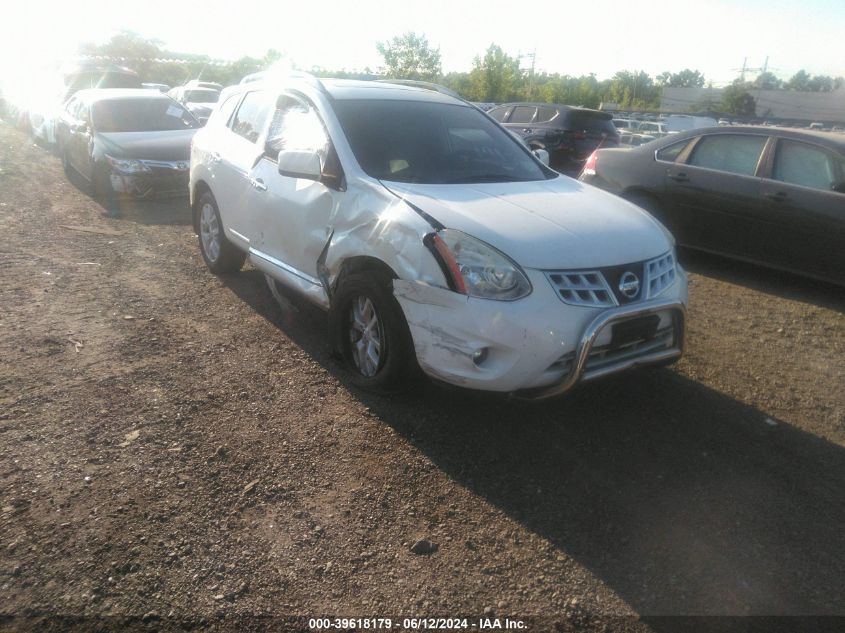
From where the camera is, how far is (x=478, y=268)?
3365 millimetres

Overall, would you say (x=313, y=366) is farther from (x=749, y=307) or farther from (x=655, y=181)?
(x=655, y=181)

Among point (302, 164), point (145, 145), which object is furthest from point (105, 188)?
point (302, 164)

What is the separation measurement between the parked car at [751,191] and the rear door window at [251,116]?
4149mm

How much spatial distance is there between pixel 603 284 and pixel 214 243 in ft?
13.2

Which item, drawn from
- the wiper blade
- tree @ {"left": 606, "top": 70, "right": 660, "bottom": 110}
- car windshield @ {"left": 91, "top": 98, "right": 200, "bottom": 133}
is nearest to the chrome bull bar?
the wiper blade

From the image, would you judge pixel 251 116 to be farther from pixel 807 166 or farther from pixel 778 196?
pixel 807 166

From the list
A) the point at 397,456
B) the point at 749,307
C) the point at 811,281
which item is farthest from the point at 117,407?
the point at 811,281

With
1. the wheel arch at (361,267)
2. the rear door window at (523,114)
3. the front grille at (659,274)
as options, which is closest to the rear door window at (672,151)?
the front grille at (659,274)

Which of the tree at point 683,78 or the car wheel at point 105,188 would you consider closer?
the car wheel at point 105,188

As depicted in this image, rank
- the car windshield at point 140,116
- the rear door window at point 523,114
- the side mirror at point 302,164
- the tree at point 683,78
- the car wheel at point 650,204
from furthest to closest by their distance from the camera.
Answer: the tree at point 683,78
the rear door window at point 523,114
the car windshield at point 140,116
the car wheel at point 650,204
the side mirror at point 302,164

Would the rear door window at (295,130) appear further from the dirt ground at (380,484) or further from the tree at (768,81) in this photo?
the tree at (768,81)

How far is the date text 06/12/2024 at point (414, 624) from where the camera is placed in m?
2.42

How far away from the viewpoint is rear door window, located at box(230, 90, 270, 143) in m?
5.41

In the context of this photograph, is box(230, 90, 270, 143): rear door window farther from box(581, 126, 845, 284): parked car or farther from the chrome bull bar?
box(581, 126, 845, 284): parked car
